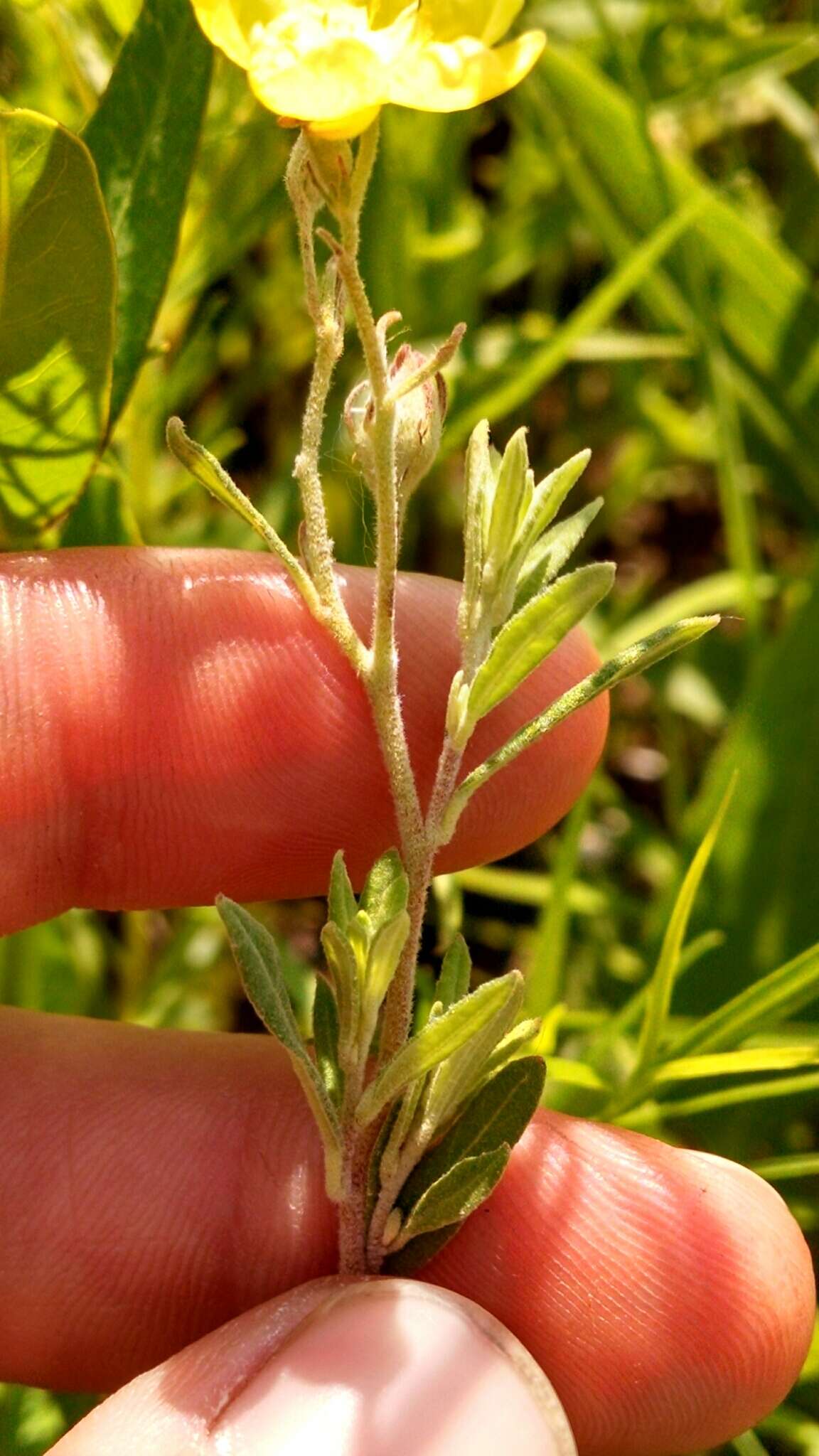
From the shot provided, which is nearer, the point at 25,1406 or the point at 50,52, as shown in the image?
the point at 25,1406

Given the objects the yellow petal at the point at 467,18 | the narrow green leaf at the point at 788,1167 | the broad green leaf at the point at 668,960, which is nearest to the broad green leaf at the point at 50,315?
the yellow petal at the point at 467,18

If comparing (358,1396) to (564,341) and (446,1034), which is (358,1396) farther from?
(564,341)

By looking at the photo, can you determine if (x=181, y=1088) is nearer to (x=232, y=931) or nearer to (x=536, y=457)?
(x=232, y=931)

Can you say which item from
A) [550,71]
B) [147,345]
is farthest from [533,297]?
[147,345]

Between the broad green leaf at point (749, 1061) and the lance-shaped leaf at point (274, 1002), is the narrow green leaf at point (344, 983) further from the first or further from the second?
the broad green leaf at point (749, 1061)

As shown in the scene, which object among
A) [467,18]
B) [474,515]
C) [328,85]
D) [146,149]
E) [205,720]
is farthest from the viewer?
[205,720]

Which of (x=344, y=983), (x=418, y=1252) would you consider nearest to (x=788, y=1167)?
(x=418, y=1252)
